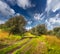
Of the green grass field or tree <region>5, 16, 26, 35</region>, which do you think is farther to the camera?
tree <region>5, 16, 26, 35</region>

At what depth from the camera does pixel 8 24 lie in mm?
87438

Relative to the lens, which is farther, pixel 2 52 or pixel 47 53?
pixel 2 52

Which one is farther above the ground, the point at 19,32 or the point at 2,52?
the point at 19,32

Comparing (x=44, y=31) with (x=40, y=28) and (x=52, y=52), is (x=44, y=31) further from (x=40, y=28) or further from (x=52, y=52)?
(x=52, y=52)

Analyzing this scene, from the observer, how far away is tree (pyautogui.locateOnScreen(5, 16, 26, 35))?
78000 millimetres

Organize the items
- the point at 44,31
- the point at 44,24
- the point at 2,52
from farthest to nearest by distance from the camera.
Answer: the point at 44,24 → the point at 44,31 → the point at 2,52

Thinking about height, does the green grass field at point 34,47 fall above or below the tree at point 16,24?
below

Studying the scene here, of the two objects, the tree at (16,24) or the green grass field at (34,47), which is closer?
the green grass field at (34,47)

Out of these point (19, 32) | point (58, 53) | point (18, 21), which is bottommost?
point (58, 53)

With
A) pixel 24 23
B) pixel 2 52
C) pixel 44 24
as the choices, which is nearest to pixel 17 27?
pixel 24 23

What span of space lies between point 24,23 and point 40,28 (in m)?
23.2

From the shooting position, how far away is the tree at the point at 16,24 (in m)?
78.0

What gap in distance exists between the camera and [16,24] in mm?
81438

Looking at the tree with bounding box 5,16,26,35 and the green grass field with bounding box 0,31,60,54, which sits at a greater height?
the tree with bounding box 5,16,26,35
